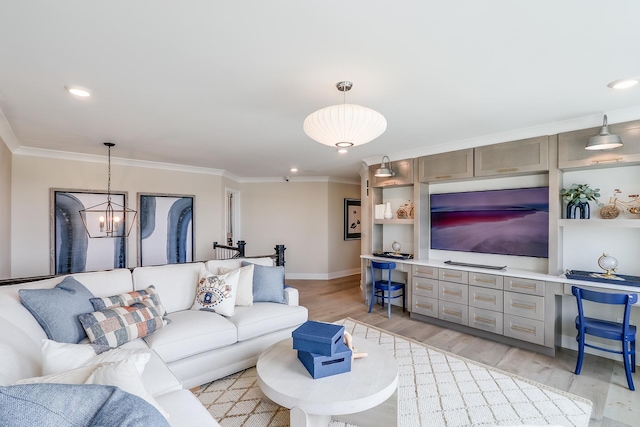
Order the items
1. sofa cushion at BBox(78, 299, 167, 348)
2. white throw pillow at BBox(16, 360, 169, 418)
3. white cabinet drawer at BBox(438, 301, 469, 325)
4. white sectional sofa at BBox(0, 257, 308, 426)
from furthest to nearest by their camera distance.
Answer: white cabinet drawer at BBox(438, 301, 469, 325) → sofa cushion at BBox(78, 299, 167, 348) → white sectional sofa at BBox(0, 257, 308, 426) → white throw pillow at BBox(16, 360, 169, 418)

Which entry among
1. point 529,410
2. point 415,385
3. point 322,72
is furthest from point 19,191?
point 529,410

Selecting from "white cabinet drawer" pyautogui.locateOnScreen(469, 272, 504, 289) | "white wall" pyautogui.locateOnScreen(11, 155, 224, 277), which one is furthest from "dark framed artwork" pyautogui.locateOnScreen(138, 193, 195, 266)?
"white cabinet drawer" pyautogui.locateOnScreen(469, 272, 504, 289)

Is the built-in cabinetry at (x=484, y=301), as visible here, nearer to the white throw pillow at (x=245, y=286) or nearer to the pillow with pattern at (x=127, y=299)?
the white throw pillow at (x=245, y=286)

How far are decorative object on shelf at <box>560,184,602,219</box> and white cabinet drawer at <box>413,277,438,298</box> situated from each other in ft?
5.48

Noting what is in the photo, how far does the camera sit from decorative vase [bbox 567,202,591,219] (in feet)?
9.99

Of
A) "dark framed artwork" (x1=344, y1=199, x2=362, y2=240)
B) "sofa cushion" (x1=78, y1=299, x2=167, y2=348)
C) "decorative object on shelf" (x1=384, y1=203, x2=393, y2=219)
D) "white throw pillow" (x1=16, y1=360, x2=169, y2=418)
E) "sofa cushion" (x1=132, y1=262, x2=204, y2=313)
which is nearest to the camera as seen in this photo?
"white throw pillow" (x1=16, y1=360, x2=169, y2=418)

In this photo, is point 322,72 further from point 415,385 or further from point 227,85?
point 415,385

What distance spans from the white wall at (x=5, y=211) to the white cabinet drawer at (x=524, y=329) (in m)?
5.75

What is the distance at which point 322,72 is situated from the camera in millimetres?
2057

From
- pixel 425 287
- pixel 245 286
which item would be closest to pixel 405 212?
pixel 425 287

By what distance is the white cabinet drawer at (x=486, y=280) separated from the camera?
11.1 ft

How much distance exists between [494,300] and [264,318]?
2607mm

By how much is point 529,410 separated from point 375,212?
3.14 m

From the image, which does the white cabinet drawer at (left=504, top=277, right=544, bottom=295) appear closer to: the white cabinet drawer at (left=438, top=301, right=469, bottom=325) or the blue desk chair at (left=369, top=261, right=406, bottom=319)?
the white cabinet drawer at (left=438, top=301, right=469, bottom=325)
